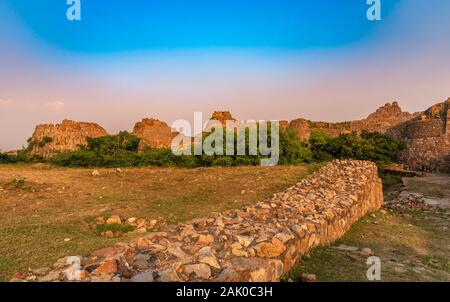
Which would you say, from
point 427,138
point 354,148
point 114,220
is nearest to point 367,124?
point 427,138

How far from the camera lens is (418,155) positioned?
976 inches

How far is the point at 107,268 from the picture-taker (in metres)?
2.58

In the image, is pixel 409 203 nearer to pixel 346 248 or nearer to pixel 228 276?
pixel 346 248

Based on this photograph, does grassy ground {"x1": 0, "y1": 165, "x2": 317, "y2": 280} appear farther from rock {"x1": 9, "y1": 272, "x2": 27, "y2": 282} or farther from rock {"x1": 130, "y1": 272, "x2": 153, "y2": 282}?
rock {"x1": 130, "y1": 272, "x2": 153, "y2": 282}

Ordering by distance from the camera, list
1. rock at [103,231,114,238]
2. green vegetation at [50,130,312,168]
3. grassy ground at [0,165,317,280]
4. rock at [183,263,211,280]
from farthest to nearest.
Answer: green vegetation at [50,130,312,168] → rock at [103,231,114,238] → grassy ground at [0,165,317,280] → rock at [183,263,211,280]

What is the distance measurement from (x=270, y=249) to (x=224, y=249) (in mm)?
421

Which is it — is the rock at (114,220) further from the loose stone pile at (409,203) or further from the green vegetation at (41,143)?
the green vegetation at (41,143)

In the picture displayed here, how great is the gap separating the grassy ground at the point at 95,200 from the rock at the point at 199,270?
1777 mm

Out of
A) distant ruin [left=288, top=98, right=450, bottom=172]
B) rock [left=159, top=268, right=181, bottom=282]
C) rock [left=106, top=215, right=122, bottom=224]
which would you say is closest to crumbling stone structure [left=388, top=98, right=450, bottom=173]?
distant ruin [left=288, top=98, right=450, bottom=172]

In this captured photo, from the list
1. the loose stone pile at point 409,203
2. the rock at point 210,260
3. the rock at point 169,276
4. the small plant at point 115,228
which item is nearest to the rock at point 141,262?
the rock at point 169,276

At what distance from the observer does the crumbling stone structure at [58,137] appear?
22.9m

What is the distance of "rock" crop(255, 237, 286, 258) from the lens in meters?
2.95
